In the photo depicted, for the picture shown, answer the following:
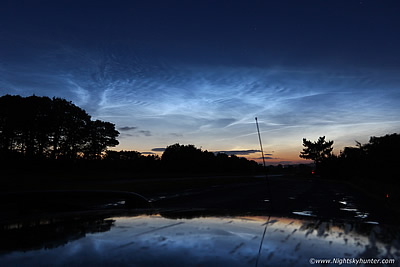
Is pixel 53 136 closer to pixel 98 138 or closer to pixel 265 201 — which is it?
pixel 98 138

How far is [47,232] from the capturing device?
2.04 m

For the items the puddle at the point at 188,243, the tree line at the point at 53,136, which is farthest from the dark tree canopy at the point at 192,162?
the puddle at the point at 188,243

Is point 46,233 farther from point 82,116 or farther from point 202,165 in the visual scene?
point 202,165

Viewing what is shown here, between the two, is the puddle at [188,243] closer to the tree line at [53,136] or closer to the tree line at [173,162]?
the tree line at [53,136]

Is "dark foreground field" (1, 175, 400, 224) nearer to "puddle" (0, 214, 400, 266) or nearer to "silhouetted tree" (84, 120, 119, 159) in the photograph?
"puddle" (0, 214, 400, 266)

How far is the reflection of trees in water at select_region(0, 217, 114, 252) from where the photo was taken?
1.73m

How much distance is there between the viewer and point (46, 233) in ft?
6.62

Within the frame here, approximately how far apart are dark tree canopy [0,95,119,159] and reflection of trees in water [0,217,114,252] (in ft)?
177

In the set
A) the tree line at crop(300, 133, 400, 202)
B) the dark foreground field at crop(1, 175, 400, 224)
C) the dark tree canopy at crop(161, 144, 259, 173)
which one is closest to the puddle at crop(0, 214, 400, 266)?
the dark foreground field at crop(1, 175, 400, 224)

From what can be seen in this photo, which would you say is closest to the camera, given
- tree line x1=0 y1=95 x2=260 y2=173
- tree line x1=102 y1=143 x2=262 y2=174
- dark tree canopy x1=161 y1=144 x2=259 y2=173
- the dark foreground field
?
the dark foreground field

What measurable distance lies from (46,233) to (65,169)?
198 ft

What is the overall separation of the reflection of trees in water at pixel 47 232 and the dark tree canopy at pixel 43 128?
177ft

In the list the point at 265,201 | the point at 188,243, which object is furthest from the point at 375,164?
the point at 188,243

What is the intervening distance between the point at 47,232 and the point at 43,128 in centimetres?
5905
